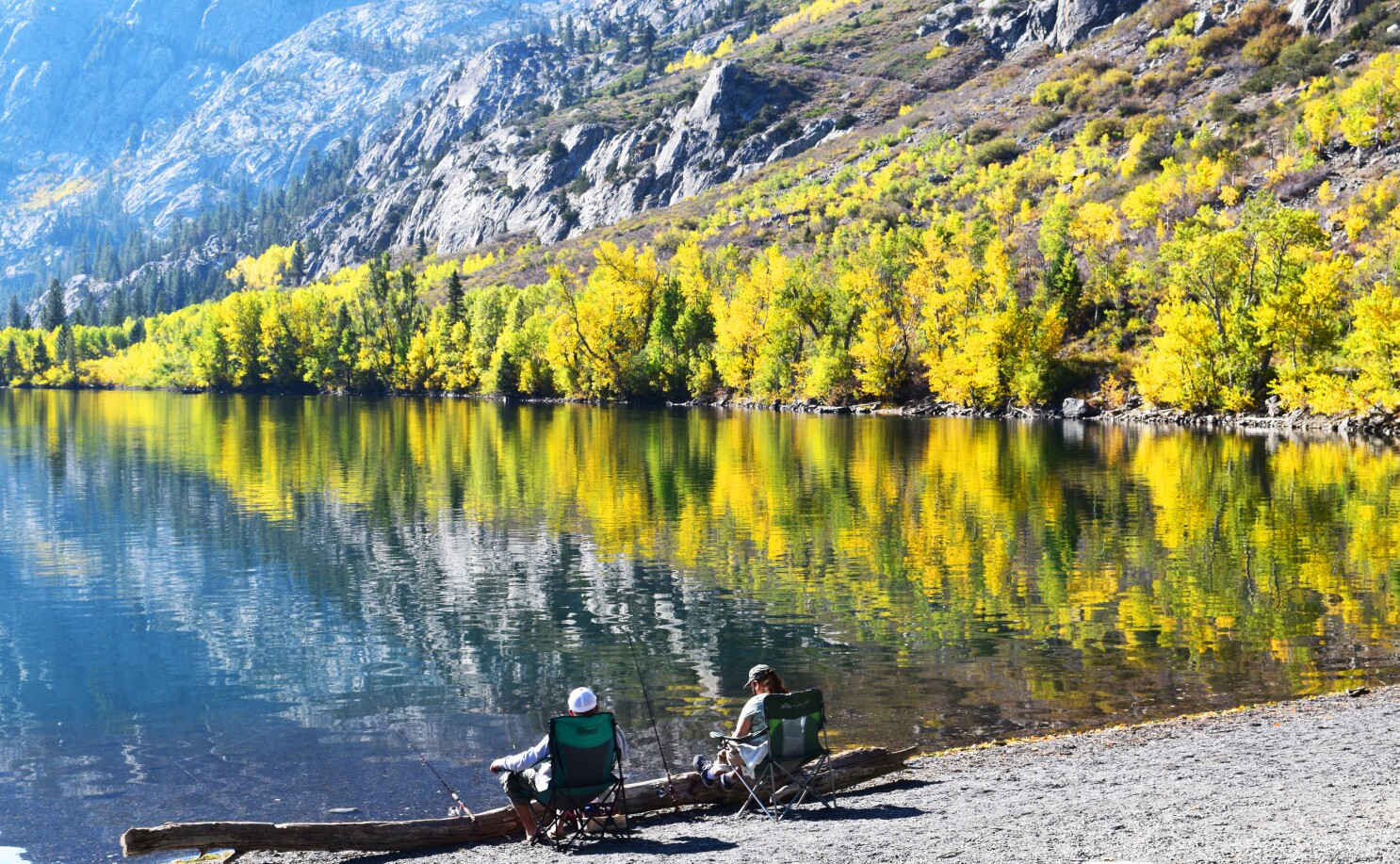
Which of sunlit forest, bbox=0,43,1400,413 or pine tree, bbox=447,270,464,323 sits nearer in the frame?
sunlit forest, bbox=0,43,1400,413

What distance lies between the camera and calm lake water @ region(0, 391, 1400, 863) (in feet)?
52.4

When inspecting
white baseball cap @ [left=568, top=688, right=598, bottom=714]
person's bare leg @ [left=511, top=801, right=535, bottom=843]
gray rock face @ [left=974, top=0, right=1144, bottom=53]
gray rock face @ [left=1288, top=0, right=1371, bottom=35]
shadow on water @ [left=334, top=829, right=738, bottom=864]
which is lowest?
shadow on water @ [left=334, top=829, right=738, bottom=864]

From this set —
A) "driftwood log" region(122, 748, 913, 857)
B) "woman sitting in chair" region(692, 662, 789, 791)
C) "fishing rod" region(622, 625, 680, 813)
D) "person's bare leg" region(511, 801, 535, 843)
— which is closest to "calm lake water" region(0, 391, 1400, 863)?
"fishing rod" region(622, 625, 680, 813)

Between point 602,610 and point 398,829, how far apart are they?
1255cm

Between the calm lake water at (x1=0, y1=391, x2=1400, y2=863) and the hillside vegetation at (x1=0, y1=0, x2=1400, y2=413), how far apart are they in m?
25.7

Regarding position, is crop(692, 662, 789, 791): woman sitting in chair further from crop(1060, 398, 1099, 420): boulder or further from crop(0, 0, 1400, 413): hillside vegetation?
crop(1060, 398, 1099, 420): boulder

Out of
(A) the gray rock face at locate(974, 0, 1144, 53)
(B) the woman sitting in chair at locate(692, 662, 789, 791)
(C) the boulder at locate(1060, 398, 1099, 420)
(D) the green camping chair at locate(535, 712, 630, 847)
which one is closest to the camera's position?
(D) the green camping chair at locate(535, 712, 630, 847)

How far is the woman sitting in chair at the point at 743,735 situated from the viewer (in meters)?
12.6

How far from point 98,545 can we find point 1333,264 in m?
70.3

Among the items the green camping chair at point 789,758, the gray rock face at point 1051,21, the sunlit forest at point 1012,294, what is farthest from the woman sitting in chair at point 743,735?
the gray rock face at point 1051,21

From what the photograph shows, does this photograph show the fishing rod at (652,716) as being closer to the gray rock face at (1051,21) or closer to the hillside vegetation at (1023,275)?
the hillside vegetation at (1023,275)

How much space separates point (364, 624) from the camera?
23.4 meters

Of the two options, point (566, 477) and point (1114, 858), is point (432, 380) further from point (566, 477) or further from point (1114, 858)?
point (1114, 858)

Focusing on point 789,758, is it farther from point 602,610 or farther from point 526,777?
point 602,610
